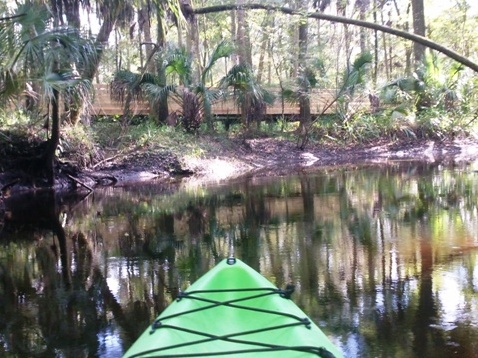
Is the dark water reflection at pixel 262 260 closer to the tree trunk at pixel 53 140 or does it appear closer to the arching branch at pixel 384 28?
the tree trunk at pixel 53 140

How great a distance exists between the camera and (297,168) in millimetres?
19469

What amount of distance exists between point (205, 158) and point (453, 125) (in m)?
11.0

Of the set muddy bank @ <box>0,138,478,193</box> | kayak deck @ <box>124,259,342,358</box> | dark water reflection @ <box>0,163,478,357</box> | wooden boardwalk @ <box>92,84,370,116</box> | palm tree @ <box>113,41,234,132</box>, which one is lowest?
dark water reflection @ <box>0,163,478,357</box>

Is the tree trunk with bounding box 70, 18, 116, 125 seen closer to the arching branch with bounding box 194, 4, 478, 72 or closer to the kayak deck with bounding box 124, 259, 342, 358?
the arching branch with bounding box 194, 4, 478, 72

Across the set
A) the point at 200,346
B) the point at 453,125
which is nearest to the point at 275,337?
the point at 200,346

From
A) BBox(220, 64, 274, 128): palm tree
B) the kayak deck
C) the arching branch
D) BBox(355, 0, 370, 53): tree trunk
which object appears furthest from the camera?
BBox(355, 0, 370, 53): tree trunk

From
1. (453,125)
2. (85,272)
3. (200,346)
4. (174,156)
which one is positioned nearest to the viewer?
(200,346)

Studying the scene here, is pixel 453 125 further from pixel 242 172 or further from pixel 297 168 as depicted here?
pixel 242 172

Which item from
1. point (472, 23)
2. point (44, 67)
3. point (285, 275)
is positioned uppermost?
point (472, 23)

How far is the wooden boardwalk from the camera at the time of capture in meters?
20.2

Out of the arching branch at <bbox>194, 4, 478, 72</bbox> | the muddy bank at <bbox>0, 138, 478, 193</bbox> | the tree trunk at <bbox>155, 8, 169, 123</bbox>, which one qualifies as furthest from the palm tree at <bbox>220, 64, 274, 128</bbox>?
the arching branch at <bbox>194, 4, 478, 72</bbox>

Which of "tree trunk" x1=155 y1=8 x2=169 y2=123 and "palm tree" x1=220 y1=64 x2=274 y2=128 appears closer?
"tree trunk" x1=155 y1=8 x2=169 y2=123

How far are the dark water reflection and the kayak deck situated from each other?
86 centimetres

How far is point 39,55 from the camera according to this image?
35.9ft
